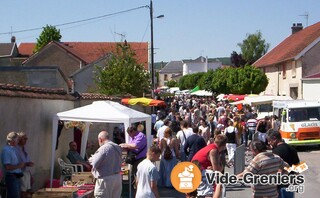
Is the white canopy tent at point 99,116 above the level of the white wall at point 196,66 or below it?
below

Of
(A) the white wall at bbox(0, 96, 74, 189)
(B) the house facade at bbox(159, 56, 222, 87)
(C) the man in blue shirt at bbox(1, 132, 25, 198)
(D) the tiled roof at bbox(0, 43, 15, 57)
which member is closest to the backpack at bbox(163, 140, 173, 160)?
(A) the white wall at bbox(0, 96, 74, 189)

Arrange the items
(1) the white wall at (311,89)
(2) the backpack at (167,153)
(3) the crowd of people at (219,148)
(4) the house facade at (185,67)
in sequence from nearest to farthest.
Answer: (3) the crowd of people at (219,148), (2) the backpack at (167,153), (1) the white wall at (311,89), (4) the house facade at (185,67)

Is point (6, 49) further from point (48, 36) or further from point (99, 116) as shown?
point (99, 116)

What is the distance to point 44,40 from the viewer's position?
7275 cm

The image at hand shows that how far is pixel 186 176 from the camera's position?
31.2 ft

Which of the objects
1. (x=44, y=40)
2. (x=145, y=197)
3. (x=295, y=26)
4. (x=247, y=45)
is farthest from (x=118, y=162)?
(x=247, y=45)

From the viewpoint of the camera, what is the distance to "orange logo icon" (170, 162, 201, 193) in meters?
9.41

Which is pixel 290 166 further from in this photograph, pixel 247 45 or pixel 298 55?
pixel 247 45

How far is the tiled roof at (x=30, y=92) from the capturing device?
1169 centimetres

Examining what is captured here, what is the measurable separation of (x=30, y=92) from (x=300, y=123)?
14.9 meters

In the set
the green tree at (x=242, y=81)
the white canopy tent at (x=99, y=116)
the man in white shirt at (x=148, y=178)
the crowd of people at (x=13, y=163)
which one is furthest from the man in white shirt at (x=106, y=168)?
the green tree at (x=242, y=81)

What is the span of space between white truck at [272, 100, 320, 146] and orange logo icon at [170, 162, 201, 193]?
16523 millimetres

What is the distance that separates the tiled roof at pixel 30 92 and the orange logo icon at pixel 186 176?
3838 millimetres

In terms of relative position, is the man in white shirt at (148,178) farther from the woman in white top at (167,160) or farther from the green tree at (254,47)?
the green tree at (254,47)
